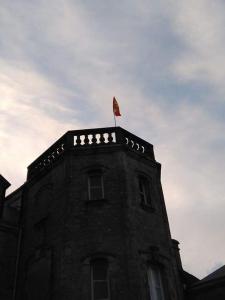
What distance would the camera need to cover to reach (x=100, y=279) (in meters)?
14.0

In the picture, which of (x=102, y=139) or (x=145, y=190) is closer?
(x=145, y=190)

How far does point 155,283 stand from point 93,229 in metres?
3.13

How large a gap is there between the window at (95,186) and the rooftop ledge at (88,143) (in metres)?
1.53

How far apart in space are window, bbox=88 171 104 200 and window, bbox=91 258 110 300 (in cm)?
298

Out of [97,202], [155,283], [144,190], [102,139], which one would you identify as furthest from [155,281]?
[102,139]

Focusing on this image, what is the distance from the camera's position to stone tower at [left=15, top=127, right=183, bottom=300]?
551 inches

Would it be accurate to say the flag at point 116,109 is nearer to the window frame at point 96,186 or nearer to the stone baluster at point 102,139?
the stone baluster at point 102,139

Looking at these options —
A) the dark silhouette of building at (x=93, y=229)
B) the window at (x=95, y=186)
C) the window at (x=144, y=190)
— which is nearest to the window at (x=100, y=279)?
the dark silhouette of building at (x=93, y=229)

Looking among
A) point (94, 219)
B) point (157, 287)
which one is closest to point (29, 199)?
point (94, 219)

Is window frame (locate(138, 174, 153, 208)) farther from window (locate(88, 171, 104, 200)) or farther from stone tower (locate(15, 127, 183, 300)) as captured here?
window (locate(88, 171, 104, 200))

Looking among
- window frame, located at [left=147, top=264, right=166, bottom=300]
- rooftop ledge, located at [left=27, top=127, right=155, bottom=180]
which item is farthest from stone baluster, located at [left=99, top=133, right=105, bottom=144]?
window frame, located at [left=147, top=264, right=166, bottom=300]

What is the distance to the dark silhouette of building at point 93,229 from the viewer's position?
1405 centimetres

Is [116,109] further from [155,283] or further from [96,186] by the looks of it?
[155,283]

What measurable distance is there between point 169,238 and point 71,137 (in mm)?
6527
